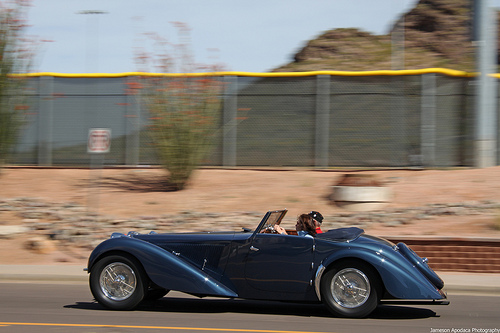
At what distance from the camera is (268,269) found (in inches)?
294

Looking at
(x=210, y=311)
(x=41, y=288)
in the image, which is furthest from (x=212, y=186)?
(x=210, y=311)

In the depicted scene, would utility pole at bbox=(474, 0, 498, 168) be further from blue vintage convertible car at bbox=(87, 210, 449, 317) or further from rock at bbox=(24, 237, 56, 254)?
rock at bbox=(24, 237, 56, 254)

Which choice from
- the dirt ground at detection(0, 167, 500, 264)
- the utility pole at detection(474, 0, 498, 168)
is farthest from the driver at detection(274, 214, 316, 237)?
the utility pole at detection(474, 0, 498, 168)

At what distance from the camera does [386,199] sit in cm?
1472

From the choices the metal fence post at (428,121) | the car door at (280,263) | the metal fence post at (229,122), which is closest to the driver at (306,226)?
the car door at (280,263)

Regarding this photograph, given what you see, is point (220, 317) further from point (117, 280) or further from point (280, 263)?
point (117, 280)

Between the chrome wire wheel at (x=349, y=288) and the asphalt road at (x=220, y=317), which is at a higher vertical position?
the chrome wire wheel at (x=349, y=288)

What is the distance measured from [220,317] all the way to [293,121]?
Result: 1204 centimetres

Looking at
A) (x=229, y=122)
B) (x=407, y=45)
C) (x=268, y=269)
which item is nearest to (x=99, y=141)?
(x=229, y=122)

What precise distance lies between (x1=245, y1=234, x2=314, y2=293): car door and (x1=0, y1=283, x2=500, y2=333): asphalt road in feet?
1.40

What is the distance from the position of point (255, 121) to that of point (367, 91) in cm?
352

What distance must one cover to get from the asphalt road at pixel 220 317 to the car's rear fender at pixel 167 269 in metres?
0.34

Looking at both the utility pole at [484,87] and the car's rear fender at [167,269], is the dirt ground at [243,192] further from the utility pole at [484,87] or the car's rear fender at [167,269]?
the car's rear fender at [167,269]

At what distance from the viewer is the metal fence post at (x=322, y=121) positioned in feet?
61.5
